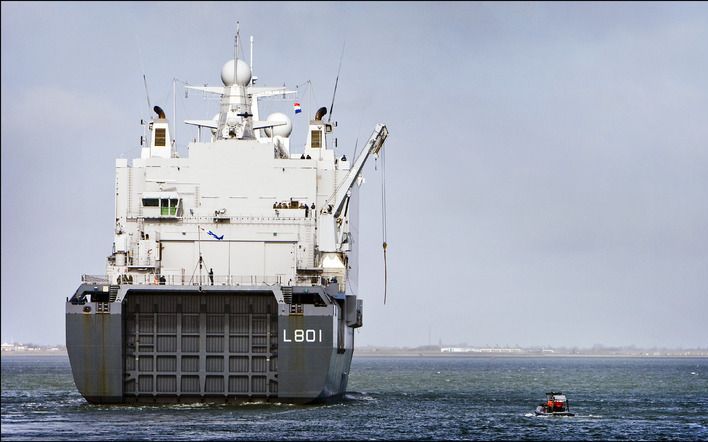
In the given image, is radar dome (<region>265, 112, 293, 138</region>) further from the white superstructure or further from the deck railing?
the deck railing

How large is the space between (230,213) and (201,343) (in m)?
6.65

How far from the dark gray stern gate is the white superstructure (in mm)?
1302

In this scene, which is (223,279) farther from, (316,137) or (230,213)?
(316,137)

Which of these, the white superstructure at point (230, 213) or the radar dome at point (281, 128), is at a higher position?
the radar dome at point (281, 128)

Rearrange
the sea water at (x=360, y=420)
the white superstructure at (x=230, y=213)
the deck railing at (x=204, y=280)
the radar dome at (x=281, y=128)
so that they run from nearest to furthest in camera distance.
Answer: the sea water at (x=360, y=420) → the deck railing at (x=204, y=280) → the white superstructure at (x=230, y=213) → the radar dome at (x=281, y=128)

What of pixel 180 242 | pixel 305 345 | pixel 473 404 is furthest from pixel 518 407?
pixel 180 242

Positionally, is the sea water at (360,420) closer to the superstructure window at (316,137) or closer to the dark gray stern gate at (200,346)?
the dark gray stern gate at (200,346)

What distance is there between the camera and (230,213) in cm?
Answer: 5775

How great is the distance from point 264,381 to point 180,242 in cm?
705

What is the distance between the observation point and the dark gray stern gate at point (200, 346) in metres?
53.4

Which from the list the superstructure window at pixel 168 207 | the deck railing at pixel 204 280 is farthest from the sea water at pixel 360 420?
the superstructure window at pixel 168 207

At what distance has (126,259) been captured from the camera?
5572 centimetres

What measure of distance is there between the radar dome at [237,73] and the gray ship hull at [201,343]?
1364 centimetres

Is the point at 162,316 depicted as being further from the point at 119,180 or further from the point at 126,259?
the point at 119,180
